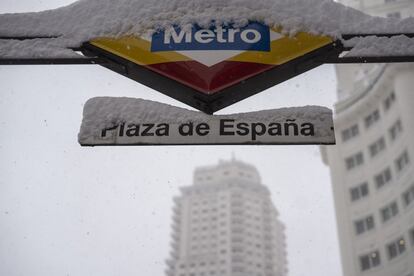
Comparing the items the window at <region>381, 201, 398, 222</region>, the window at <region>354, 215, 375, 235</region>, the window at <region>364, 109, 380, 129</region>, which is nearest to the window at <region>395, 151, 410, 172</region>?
the window at <region>381, 201, 398, 222</region>

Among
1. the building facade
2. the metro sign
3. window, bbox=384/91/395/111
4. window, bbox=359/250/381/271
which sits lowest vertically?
the metro sign

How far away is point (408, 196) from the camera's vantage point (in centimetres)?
4428

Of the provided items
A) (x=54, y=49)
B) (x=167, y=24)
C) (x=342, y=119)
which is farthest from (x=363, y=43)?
(x=342, y=119)

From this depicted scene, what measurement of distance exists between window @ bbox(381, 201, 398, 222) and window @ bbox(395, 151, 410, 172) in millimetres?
3367

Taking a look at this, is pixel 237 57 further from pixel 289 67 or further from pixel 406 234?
pixel 406 234

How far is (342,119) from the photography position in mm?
56656

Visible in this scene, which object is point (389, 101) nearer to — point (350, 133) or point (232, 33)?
point (350, 133)

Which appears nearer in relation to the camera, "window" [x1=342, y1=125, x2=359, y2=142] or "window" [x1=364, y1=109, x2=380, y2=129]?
"window" [x1=364, y1=109, x2=380, y2=129]

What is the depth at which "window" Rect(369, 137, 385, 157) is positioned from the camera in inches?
1964

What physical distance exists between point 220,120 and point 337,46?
1.01 meters

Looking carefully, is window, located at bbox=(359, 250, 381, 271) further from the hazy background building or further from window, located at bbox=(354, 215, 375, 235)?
window, located at bbox=(354, 215, 375, 235)

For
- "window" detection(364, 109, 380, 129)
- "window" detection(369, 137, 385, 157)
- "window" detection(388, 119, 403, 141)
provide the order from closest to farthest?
"window" detection(388, 119, 403, 141) → "window" detection(369, 137, 385, 157) → "window" detection(364, 109, 380, 129)

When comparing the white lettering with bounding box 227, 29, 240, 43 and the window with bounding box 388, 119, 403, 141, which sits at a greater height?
the window with bounding box 388, 119, 403, 141

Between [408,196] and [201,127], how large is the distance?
45.8m
